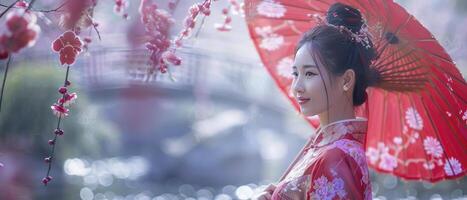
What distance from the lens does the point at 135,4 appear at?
1.83m

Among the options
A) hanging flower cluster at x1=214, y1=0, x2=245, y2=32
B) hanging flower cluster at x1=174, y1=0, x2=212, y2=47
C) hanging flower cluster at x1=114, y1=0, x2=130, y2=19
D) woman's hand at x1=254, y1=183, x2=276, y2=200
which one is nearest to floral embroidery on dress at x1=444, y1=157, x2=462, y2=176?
woman's hand at x1=254, y1=183, x2=276, y2=200

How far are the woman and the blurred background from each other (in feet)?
13.3

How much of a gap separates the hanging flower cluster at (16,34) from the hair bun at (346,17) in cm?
96

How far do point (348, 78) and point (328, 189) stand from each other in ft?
1.14

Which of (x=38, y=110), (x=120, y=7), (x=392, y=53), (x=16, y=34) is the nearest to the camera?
(x=16, y=34)

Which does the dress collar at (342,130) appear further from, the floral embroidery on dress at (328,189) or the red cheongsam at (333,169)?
the floral embroidery on dress at (328,189)

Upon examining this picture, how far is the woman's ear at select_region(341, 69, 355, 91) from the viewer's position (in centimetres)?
167

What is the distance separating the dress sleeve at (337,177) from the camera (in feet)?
4.90

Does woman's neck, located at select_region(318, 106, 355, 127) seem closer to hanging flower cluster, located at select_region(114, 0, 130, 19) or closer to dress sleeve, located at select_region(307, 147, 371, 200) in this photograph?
dress sleeve, located at select_region(307, 147, 371, 200)

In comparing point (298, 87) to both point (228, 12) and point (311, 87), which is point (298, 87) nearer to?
point (311, 87)

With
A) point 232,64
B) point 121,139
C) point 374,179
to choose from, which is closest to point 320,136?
point 374,179

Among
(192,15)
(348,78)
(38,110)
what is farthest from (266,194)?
(38,110)

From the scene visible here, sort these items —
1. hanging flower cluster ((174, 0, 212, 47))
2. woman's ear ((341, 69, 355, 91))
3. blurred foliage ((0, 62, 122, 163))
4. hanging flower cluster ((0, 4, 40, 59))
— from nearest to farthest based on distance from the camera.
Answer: hanging flower cluster ((0, 4, 40, 59)) < hanging flower cluster ((174, 0, 212, 47)) < woman's ear ((341, 69, 355, 91)) < blurred foliage ((0, 62, 122, 163))

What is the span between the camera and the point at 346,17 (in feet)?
5.61
